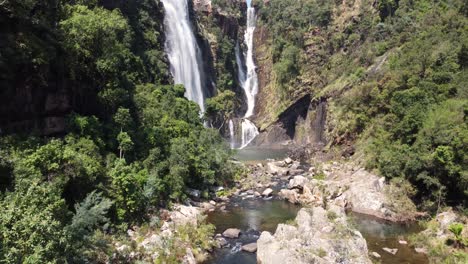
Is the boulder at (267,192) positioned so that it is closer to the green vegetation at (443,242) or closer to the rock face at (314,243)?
the rock face at (314,243)

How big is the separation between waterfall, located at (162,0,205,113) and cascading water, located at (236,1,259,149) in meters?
10.0

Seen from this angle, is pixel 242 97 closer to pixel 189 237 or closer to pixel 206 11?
pixel 206 11

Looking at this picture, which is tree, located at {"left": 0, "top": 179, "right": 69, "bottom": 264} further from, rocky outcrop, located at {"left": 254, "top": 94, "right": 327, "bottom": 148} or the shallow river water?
rocky outcrop, located at {"left": 254, "top": 94, "right": 327, "bottom": 148}

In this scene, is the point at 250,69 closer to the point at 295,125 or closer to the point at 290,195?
the point at 295,125

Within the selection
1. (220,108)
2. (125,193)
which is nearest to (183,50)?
(220,108)

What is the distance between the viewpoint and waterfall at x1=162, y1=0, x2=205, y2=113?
220 feet

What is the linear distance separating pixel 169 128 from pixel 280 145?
3744cm

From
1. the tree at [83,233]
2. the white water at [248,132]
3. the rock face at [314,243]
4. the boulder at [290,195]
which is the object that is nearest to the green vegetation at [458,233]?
the rock face at [314,243]

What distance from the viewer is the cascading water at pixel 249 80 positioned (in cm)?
7338

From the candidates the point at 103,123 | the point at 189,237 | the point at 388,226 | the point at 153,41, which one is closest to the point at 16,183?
the point at 189,237

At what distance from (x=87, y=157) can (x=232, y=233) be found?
10634mm

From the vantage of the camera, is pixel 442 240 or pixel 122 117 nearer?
pixel 442 240

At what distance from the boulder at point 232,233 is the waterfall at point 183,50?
4407 centimetres

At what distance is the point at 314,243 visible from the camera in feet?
63.4
